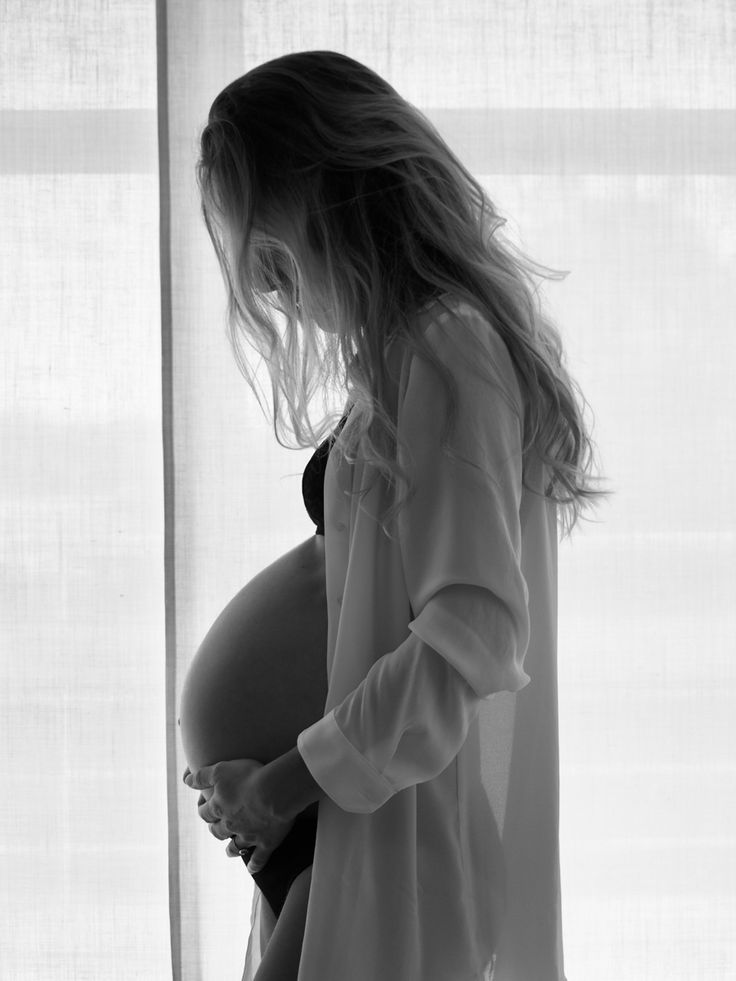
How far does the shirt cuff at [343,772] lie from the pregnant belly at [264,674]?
12 cm

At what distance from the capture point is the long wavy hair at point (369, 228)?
0.74 m

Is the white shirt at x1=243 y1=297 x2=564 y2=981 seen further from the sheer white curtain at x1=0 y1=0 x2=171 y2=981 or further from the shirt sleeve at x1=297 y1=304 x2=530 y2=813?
the sheer white curtain at x1=0 y1=0 x2=171 y2=981

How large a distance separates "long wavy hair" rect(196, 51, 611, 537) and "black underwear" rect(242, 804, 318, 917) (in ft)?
0.89

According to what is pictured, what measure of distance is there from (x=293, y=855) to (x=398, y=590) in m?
0.25

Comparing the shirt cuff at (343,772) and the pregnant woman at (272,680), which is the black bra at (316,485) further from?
the shirt cuff at (343,772)

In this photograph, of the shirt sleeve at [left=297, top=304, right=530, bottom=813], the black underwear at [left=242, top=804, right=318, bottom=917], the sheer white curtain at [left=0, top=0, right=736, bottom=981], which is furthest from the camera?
the sheer white curtain at [left=0, top=0, right=736, bottom=981]

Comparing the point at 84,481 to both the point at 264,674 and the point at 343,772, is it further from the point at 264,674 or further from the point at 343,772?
the point at 343,772

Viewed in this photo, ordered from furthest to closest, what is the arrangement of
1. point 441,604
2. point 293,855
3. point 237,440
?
point 237,440 → point 293,855 → point 441,604

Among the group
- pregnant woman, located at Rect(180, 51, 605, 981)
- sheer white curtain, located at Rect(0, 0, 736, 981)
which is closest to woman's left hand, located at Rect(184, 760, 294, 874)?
pregnant woman, located at Rect(180, 51, 605, 981)

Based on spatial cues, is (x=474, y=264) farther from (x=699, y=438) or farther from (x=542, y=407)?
(x=699, y=438)

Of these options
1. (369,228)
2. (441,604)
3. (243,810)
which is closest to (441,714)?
(441,604)

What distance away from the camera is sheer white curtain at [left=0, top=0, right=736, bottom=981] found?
4.89 ft

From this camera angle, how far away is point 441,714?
69cm

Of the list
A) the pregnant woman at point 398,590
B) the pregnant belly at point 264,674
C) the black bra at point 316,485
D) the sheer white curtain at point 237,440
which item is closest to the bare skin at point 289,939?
the pregnant woman at point 398,590
